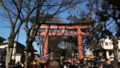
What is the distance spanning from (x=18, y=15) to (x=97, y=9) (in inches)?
250

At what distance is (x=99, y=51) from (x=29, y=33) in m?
9.72

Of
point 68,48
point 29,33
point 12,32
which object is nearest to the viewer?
point 12,32

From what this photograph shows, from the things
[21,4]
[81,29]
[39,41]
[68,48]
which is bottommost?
[68,48]

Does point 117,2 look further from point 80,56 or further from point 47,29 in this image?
point 47,29

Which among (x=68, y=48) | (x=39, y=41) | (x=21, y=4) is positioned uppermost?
(x=21, y=4)

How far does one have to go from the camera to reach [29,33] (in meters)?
9.03

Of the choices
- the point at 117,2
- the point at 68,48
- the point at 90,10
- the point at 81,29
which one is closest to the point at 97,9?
the point at 90,10

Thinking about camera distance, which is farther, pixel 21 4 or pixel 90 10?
pixel 90 10

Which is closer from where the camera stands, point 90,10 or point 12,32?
point 12,32

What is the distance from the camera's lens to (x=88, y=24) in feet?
51.1

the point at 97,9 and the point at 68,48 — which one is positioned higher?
the point at 97,9

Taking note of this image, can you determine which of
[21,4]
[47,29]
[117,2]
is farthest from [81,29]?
[21,4]

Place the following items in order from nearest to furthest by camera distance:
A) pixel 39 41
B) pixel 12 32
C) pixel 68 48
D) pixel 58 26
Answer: pixel 12 32, pixel 58 26, pixel 39 41, pixel 68 48

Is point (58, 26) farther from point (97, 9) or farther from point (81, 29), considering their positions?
point (97, 9)
